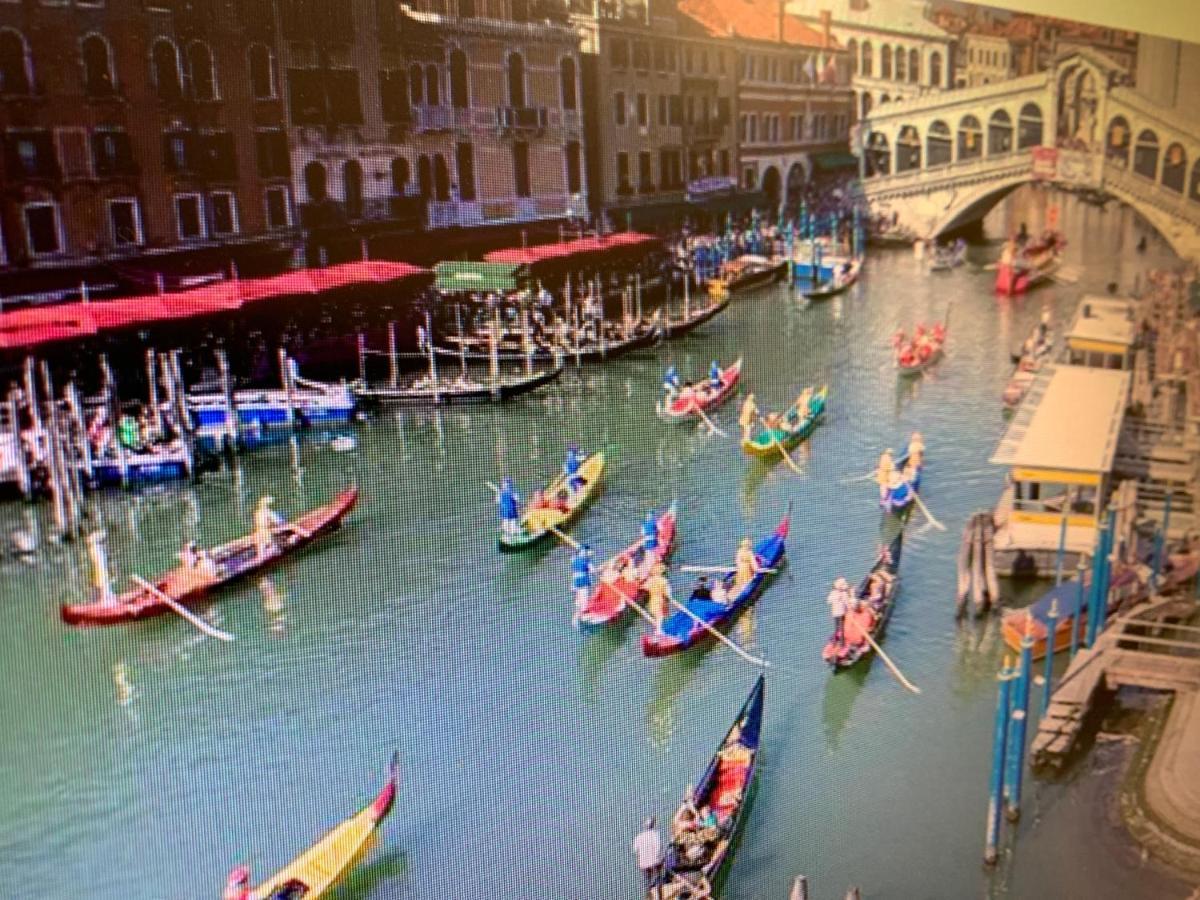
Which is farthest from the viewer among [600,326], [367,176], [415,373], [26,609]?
[600,326]

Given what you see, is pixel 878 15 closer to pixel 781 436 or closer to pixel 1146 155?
pixel 1146 155

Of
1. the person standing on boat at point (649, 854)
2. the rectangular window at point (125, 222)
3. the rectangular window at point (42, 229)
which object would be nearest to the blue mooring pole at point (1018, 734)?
the person standing on boat at point (649, 854)

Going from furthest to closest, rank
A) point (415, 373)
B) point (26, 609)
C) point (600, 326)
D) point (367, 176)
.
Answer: point (600, 326)
point (415, 373)
point (367, 176)
point (26, 609)

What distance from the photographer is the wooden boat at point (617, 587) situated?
4.12m

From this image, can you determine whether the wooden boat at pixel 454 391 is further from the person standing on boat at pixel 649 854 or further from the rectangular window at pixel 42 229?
the person standing on boat at pixel 649 854

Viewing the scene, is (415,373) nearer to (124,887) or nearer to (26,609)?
(26,609)

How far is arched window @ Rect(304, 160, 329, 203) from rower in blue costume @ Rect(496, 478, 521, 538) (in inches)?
43.3

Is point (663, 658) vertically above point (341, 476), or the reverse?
point (341, 476)

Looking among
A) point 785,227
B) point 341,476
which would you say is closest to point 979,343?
point 785,227

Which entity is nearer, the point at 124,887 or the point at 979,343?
the point at 124,887

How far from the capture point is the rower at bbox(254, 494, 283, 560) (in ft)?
12.7

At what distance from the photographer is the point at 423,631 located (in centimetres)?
385

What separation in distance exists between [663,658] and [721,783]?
52 cm

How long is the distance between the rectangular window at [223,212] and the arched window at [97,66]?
409 mm
